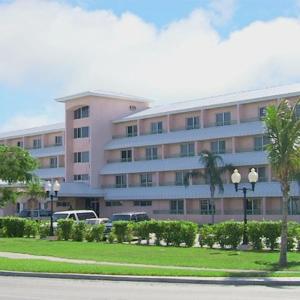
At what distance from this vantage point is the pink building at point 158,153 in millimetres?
61062

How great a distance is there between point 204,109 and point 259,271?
47818 mm

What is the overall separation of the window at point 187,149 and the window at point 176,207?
5044 millimetres

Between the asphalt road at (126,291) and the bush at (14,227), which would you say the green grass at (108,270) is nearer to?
the asphalt road at (126,291)

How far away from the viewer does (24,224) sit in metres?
41.1

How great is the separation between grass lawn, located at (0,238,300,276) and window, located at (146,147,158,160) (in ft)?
129

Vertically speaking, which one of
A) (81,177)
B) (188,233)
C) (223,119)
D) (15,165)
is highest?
(223,119)

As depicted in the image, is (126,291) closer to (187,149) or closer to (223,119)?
(223,119)

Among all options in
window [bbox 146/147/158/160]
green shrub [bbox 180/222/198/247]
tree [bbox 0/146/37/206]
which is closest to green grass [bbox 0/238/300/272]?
green shrub [bbox 180/222/198/247]

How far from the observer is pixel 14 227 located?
41.7 metres

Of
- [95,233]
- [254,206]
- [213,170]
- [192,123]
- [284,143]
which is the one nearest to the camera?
[284,143]

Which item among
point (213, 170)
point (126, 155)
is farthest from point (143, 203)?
point (213, 170)

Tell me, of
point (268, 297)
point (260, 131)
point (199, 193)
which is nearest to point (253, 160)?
point (260, 131)

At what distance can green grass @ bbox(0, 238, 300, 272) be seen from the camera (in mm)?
21562

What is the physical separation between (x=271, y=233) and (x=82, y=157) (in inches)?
1992
